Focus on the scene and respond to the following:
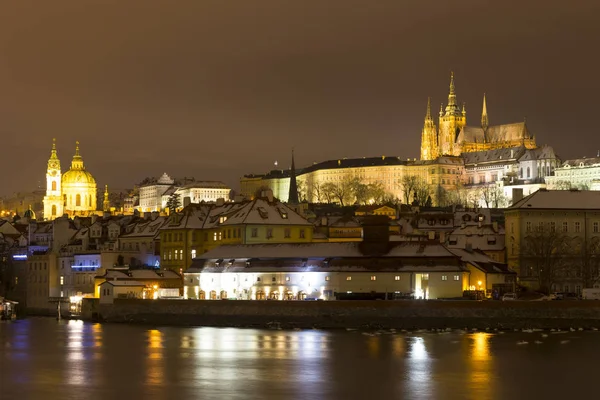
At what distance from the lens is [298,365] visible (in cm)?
5175

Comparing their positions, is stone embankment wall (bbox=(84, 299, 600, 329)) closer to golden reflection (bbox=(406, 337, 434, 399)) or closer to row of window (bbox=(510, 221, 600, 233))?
golden reflection (bbox=(406, 337, 434, 399))

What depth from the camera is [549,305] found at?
68812mm

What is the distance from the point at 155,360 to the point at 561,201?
154 ft

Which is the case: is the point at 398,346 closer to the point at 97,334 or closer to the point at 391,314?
the point at 391,314

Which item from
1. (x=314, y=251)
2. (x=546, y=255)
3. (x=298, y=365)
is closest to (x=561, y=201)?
(x=546, y=255)

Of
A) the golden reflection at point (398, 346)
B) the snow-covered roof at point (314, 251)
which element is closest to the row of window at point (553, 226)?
the snow-covered roof at point (314, 251)

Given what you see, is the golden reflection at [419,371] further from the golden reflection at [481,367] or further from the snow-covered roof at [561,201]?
the snow-covered roof at [561,201]

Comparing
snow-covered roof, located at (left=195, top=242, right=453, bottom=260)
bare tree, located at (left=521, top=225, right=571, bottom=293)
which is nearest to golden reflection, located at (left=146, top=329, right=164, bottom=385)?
snow-covered roof, located at (left=195, top=242, right=453, bottom=260)

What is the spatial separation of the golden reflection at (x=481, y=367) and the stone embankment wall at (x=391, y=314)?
214 inches

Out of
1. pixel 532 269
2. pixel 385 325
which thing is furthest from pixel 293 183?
pixel 385 325

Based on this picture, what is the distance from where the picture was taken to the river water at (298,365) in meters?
44.8

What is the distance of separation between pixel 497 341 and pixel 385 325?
31.8 ft

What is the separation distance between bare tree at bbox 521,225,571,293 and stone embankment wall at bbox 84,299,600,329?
614 inches

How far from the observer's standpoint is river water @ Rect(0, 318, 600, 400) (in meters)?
44.8
